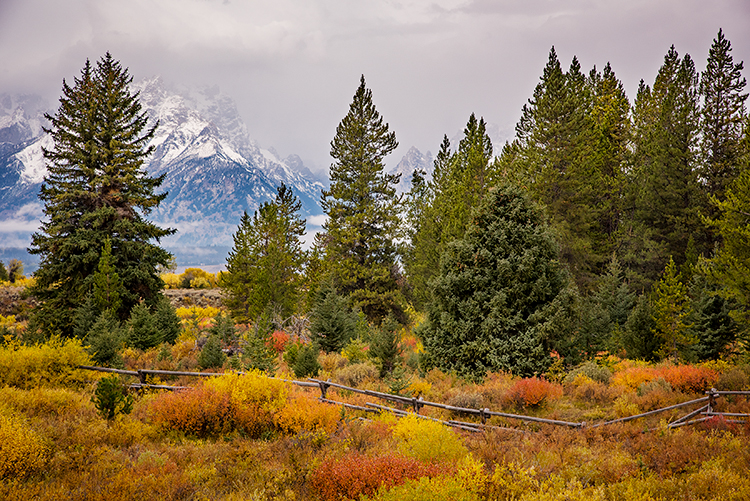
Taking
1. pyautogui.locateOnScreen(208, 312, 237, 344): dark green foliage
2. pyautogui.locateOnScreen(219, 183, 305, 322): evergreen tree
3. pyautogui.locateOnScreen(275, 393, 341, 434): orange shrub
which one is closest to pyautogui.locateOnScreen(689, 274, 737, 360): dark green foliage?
pyautogui.locateOnScreen(275, 393, 341, 434): orange shrub

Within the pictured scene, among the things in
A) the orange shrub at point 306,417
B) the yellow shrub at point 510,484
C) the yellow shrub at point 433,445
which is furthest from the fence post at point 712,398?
the orange shrub at point 306,417

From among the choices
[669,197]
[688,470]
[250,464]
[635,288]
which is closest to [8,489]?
[250,464]

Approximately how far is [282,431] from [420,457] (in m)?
2.85

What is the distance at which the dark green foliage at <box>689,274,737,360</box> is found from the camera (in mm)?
16172

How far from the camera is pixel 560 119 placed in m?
25.9

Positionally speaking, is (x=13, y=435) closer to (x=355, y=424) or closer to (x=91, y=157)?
(x=355, y=424)

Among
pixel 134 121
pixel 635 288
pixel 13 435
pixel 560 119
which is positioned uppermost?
pixel 560 119

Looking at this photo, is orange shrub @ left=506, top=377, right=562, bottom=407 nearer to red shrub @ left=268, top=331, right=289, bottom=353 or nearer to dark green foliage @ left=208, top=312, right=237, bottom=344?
red shrub @ left=268, top=331, right=289, bottom=353

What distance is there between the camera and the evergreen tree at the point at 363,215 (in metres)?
27.0

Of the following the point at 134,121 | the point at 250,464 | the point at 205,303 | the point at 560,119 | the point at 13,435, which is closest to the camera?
the point at 13,435

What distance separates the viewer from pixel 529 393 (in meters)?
9.88

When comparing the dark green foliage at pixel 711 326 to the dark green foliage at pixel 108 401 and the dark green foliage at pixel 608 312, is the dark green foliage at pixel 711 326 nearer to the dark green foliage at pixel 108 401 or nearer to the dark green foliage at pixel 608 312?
the dark green foliage at pixel 608 312

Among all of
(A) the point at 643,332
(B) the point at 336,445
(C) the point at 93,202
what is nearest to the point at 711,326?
(A) the point at 643,332

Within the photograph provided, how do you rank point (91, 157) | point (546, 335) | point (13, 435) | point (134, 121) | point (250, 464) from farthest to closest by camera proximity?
point (134, 121)
point (91, 157)
point (546, 335)
point (250, 464)
point (13, 435)
